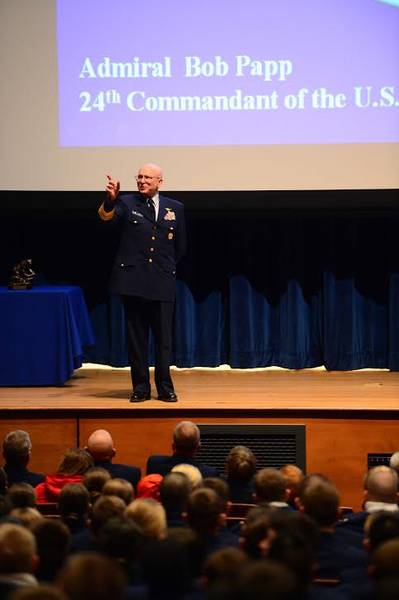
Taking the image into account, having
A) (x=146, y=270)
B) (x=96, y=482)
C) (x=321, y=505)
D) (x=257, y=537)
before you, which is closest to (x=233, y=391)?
(x=146, y=270)

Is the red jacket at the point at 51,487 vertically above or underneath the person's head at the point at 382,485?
underneath

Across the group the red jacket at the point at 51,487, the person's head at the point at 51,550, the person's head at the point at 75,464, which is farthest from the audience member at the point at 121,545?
the person's head at the point at 75,464

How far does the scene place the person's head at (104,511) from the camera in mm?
3316

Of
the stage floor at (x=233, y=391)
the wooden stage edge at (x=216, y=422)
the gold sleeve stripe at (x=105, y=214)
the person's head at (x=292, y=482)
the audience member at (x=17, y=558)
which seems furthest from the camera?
the stage floor at (x=233, y=391)

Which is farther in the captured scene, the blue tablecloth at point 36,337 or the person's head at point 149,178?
the blue tablecloth at point 36,337

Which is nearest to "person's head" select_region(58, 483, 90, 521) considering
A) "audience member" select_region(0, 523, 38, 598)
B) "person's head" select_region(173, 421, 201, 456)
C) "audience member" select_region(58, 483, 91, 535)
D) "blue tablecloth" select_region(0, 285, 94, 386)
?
"audience member" select_region(58, 483, 91, 535)

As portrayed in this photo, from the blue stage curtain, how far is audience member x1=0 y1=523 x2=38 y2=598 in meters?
4.65

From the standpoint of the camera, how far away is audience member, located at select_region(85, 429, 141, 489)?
180 inches

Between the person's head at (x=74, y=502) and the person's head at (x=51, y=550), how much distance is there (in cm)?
65

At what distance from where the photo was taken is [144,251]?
5828 mm

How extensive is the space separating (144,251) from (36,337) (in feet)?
3.40

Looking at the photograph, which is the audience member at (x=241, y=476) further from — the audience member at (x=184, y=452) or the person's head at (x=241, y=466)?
Answer: the audience member at (x=184, y=452)

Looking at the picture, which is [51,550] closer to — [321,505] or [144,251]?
[321,505]

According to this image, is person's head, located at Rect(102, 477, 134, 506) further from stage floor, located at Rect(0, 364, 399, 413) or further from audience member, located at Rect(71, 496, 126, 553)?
stage floor, located at Rect(0, 364, 399, 413)
